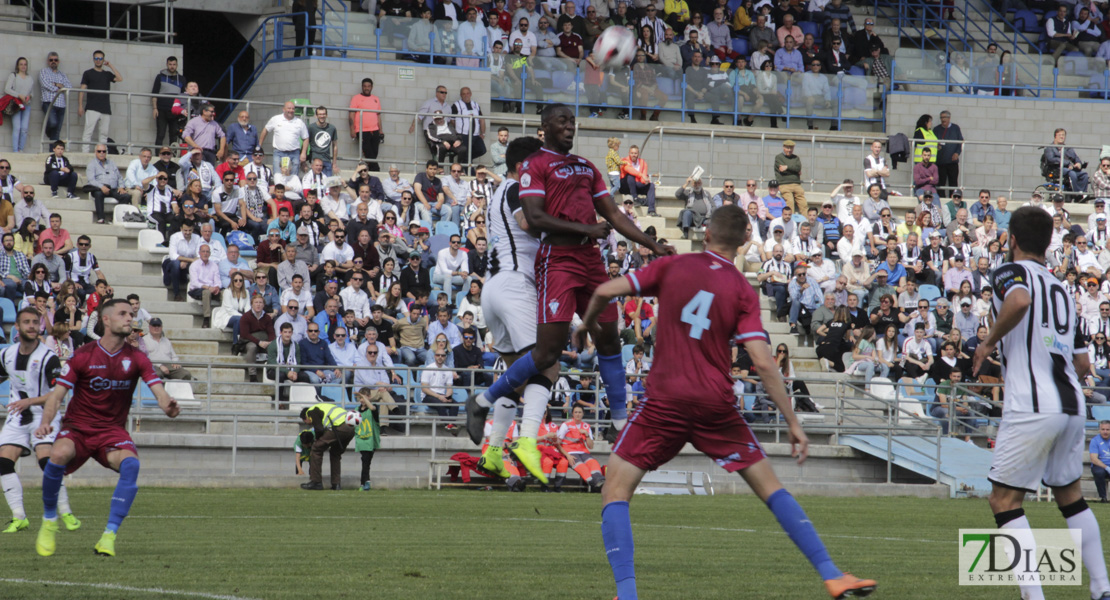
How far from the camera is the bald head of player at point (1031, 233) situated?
7.68 metres

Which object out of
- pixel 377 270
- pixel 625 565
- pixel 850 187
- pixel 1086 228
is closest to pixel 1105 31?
pixel 1086 228

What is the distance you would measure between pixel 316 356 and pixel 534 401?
11730 mm

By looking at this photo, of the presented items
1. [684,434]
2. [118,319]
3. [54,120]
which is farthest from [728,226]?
[54,120]

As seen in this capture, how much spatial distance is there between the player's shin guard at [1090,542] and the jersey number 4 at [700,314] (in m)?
2.38

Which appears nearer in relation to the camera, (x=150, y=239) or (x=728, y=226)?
(x=728, y=226)

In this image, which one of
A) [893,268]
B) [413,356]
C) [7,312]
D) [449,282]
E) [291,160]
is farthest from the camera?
[893,268]

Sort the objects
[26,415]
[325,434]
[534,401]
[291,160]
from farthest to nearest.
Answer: [291,160] → [325,434] → [26,415] → [534,401]

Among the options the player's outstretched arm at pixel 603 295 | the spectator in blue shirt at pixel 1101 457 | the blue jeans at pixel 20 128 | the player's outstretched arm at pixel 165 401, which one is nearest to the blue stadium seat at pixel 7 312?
the blue jeans at pixel 20 128

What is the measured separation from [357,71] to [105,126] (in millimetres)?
5446

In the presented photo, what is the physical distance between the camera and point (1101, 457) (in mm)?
20984

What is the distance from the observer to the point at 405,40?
28.5m

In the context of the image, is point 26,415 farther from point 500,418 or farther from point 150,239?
point 150,239

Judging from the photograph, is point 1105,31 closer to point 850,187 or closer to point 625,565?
point 850,187

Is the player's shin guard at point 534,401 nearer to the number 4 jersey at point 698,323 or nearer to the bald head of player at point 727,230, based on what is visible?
the number 4 jersey at point 698,323
